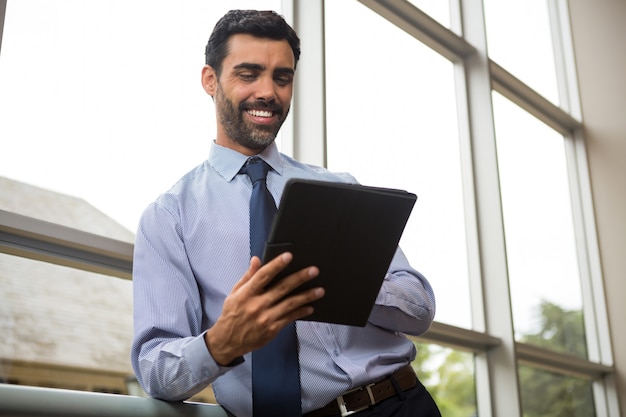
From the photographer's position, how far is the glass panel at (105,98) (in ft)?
7.38

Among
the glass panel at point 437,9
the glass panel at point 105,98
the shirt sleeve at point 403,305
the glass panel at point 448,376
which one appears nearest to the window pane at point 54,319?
the glass panel at point 105,98

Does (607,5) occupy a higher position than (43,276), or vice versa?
(607,5)

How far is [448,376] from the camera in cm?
391

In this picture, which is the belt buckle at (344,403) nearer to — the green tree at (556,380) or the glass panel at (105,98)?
the glass panel at (105,98)

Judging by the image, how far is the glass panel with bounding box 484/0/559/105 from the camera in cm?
502

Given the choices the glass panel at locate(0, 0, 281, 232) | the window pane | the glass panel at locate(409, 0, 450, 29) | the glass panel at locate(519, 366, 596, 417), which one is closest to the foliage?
the glass panel at locate(519, 366, 596, 417)

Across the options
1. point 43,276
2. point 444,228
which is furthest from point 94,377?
point 444,228

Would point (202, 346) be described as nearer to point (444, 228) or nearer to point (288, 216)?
point (288, 216)

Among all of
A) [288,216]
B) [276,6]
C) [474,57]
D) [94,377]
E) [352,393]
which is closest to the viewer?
[288,216]

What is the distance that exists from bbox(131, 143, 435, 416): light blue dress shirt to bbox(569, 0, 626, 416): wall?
3798mm

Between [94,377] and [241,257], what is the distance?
2339 millimetres

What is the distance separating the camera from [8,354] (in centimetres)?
219

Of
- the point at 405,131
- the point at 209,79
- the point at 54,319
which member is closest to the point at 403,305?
the point at 209,79

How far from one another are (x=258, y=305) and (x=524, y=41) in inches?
176
